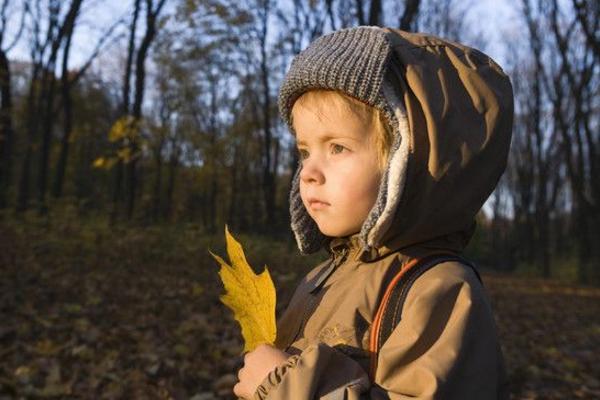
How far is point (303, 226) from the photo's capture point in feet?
5.69

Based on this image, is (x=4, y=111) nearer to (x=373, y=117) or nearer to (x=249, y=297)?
(x=249, y=297)

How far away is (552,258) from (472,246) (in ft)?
31.7

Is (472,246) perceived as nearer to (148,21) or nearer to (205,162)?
(205,162)

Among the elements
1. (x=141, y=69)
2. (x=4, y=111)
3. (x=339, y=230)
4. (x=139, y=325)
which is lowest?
(x=139, y=325)

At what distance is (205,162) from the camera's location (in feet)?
92.8

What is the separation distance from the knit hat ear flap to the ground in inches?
93.5

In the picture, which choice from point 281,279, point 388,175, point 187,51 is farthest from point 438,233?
point 187,51

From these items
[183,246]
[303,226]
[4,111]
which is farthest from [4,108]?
[303,226]

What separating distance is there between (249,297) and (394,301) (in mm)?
416

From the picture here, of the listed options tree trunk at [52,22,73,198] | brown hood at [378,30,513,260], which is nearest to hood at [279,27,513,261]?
brown hood at [378,30,513,260]

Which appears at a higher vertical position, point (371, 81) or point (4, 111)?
point (4, 111)

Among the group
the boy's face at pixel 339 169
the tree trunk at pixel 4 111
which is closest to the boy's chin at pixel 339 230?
the boy's face at pixel 339 169

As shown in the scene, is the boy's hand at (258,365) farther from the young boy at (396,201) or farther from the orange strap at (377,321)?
the orange strap at (377,321)

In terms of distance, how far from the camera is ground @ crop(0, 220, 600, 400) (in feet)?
13.4
